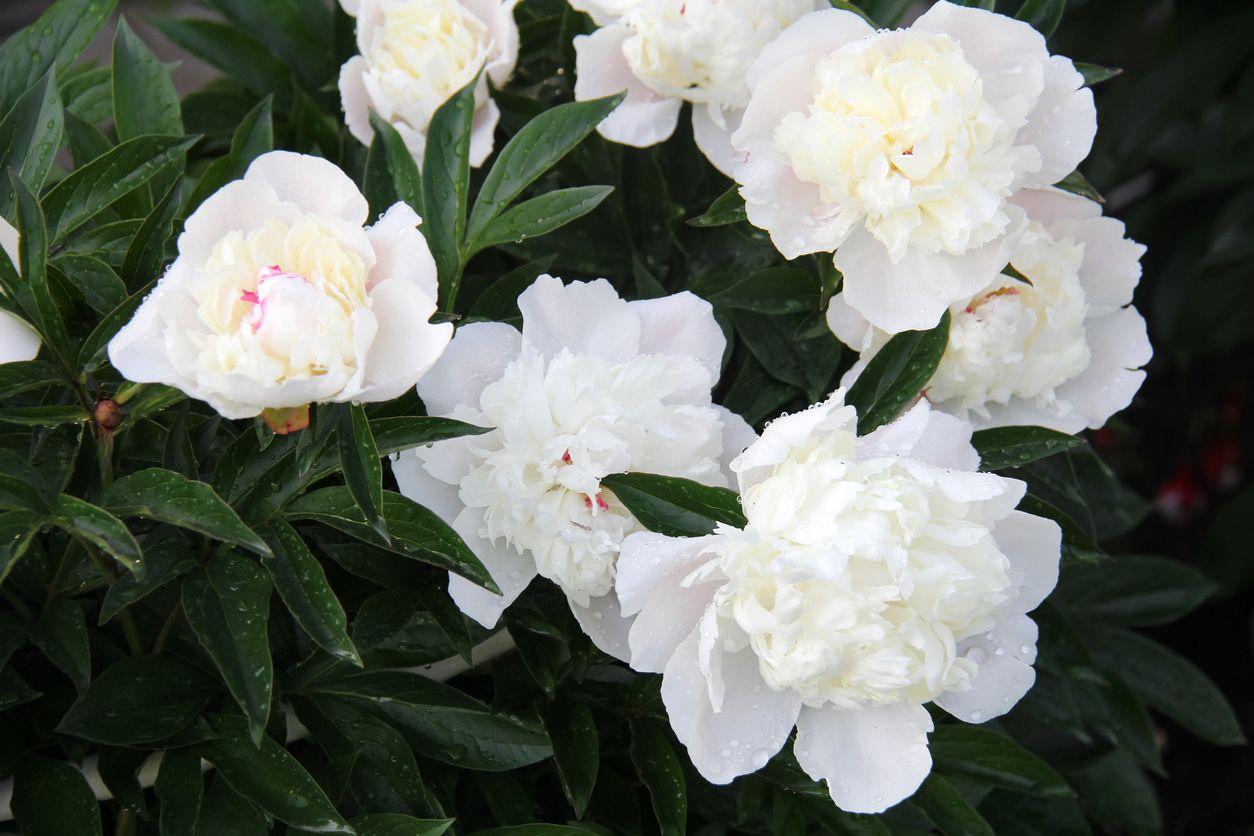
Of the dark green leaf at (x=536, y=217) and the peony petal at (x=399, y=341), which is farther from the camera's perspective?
the dark green leaf at (x=536, y=217)

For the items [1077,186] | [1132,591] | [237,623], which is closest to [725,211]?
[1077,186]

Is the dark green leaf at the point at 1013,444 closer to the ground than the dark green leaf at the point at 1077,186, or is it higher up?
closer to the ground

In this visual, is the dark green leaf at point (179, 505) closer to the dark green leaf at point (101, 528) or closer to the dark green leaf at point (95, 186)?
the dark green leaf at point (101, 528)

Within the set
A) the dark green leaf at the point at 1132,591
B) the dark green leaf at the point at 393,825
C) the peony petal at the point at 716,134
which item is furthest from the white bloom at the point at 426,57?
the dark green leaf at the point at 1132,591

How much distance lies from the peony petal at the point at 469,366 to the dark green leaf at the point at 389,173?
0.06 metres

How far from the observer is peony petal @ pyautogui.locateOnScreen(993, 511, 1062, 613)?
48cm

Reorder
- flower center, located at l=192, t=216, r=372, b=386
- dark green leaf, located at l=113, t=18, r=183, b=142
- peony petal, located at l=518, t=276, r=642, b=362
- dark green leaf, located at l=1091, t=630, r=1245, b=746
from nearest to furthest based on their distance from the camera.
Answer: flower center, located at l=192, t=216, r=372, b=386 < peony petal, located at l=518, t=276, r=642, b=362 < dark green leaf, located at l=113, t=18, r=183, b=142 < dark green leaf, located at l=1091, t=630, r=1245, b=746

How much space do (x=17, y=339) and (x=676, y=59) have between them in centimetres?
31

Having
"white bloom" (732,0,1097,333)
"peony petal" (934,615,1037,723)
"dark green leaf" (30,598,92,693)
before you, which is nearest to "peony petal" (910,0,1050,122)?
"white bloom" (732,0,1097,333)

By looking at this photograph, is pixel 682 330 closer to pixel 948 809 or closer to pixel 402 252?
pixel 402 252

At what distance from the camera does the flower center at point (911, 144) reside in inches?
19.7

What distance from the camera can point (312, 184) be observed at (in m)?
0.46

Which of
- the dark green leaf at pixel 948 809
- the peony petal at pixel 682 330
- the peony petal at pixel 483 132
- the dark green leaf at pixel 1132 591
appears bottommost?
the dark green leaf at pixel 1132 591

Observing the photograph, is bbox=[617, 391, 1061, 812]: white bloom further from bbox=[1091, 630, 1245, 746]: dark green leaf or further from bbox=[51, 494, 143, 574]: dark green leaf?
bbox=[1091, 630, 1245, 746]: dark green leaf
